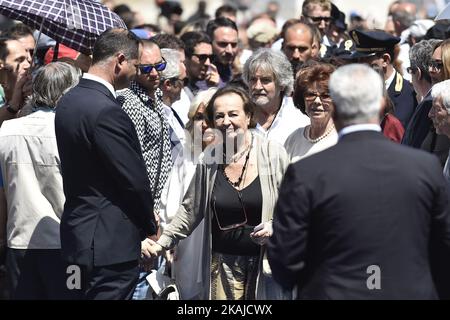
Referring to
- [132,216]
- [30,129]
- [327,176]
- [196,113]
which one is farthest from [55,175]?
[327,176]

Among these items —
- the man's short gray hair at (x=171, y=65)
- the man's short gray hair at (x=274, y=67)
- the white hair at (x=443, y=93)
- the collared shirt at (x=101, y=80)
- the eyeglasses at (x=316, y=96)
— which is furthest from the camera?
the man's short gray hair at (x=171, y=65)

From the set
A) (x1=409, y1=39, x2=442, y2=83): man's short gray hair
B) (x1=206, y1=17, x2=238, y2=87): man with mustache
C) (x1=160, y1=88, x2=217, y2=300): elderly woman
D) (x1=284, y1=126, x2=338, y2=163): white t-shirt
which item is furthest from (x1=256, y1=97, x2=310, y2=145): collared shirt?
(x1=206, y1=17, x2=238, y2=87): man with mustache

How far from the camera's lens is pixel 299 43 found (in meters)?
10.6

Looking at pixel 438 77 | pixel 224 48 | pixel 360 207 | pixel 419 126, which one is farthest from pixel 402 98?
pixel 360 207

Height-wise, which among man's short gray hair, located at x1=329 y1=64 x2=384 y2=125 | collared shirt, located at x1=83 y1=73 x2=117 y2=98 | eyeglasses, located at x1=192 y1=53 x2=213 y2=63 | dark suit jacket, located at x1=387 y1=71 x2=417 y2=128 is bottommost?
dark suit jacket, located at x1=387 y1=71 x2=417 y2=128

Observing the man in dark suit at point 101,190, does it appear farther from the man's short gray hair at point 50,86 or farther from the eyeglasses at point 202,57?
the eyeglasses at point 202,57

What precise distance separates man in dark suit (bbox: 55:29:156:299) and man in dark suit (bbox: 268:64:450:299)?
1.77 meters

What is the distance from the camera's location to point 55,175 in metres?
7.22

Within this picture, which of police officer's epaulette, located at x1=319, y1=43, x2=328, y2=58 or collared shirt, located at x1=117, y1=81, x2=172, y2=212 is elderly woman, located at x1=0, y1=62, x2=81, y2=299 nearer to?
collared shirt, located at x1=117, y1=81, x2=172, y2=212

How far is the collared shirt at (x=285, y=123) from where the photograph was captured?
8055 mm

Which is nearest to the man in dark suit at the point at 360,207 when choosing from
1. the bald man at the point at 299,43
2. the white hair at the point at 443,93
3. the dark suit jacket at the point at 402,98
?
the white hair at the point at 443,93

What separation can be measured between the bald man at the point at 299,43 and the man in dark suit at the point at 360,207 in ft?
18.5

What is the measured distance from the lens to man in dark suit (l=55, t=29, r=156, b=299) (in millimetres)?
6520
